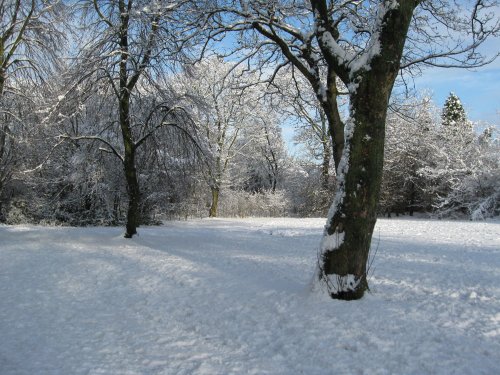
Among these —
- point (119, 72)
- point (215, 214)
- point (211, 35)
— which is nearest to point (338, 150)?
point (211, 35)

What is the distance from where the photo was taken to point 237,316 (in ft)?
15.4

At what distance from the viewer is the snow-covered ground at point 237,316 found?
3479 mm

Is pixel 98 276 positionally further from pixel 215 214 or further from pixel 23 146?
pixel 215 214

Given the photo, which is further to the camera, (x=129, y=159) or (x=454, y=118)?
(x=454, y=118)

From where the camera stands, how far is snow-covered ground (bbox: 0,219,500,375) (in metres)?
3.48

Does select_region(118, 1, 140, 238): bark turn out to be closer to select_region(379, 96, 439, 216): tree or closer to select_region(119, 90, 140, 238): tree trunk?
select_region(119, 90, 140, 238): tree trunk

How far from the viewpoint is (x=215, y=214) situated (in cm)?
2458

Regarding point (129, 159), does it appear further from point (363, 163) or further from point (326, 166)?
point (326, 166)

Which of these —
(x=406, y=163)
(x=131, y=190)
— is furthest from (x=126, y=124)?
Result: (x=406, y=163)

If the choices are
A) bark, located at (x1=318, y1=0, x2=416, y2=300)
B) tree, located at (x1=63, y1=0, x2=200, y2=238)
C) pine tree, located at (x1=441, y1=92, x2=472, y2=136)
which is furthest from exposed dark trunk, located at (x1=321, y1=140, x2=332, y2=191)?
bark, located at (x1=318, y1=0, x2=416, y2=300)

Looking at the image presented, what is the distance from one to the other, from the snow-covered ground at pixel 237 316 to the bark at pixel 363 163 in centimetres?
38

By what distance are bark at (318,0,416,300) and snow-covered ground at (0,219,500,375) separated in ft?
1.26

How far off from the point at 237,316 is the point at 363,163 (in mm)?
2366

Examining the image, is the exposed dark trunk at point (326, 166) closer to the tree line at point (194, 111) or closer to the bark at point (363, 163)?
the tree line at point (194, 111)
